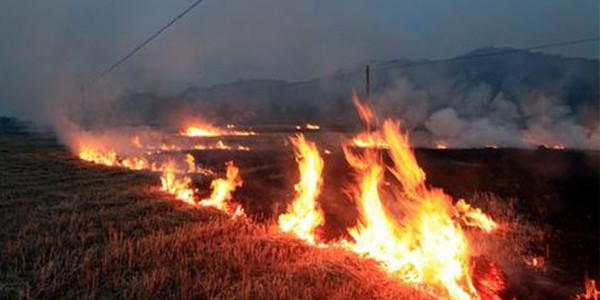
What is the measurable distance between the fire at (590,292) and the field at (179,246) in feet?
0.86

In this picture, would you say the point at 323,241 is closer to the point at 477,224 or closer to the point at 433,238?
the point at 433,238

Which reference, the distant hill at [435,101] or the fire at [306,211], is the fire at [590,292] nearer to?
the fire at [306,211]

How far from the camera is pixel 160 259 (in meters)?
10.2

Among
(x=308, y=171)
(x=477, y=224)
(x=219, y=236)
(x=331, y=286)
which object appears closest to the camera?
(x=331, y=286)

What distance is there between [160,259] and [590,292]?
856 centimetres

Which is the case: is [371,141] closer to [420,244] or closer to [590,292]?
[420,244]

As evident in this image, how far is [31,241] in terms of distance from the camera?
36.5 ft

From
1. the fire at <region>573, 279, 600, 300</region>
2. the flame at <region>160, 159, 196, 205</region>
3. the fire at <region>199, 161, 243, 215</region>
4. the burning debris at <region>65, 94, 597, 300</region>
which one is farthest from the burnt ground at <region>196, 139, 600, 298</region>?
the flame at <region>160, 159, 196, 205</region>

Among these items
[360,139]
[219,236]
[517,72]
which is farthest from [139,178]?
[517,72]

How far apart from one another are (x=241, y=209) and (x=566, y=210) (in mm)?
12517

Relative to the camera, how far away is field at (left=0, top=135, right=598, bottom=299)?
28.3 ft

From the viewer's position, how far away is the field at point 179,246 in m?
8.62

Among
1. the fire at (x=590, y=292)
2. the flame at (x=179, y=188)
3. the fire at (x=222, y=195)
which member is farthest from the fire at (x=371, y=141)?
the fire at (x=590, y=292)

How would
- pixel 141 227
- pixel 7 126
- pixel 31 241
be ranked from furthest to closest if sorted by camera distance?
pixel 7 126, pixel 141 227, pixel 31 241
